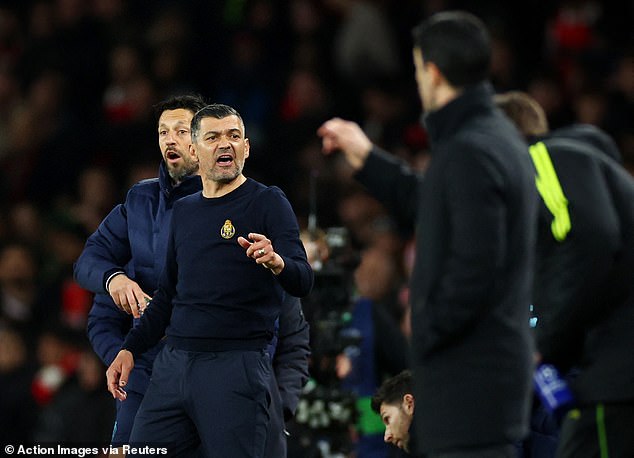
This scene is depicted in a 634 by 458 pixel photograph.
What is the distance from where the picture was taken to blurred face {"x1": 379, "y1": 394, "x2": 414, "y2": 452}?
5328mm

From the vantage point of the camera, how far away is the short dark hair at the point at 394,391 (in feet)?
17.7

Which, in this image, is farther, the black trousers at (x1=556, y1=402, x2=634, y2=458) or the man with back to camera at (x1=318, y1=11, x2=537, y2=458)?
the black trousers at (x1=556, y1=402, x2=634, y2=458)

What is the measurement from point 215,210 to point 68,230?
6.05 metres

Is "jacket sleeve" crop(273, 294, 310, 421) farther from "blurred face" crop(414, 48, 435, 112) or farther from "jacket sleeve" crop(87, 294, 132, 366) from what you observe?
"blurred face" crop(414, 48, 435, 112)

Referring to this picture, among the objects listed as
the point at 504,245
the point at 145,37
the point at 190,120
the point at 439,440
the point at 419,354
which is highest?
the point at 145,37

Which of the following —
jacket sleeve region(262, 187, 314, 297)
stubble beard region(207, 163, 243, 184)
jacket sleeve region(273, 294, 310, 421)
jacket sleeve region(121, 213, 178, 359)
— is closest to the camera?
jacket sleeve region(262, 187, 314, 297)

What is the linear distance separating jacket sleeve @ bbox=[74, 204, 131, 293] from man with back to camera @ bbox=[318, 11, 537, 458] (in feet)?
5.90

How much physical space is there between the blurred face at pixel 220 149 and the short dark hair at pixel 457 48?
3.56ft

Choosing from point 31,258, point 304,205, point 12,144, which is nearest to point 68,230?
point 31,258

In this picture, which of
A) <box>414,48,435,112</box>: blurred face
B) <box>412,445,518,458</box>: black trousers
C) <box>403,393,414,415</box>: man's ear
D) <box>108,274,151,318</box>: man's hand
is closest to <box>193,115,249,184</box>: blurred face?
<box>108,274,151,318</box>: man's hand

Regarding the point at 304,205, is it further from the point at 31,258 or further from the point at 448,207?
the point at 448,207

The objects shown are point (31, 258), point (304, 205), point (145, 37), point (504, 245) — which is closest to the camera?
point (504, 245)

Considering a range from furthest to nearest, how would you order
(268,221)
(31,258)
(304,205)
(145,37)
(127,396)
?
(145,37)
(31,258)
(304,205)
(127,396)
(268,221)

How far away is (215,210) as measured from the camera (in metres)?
4.81
